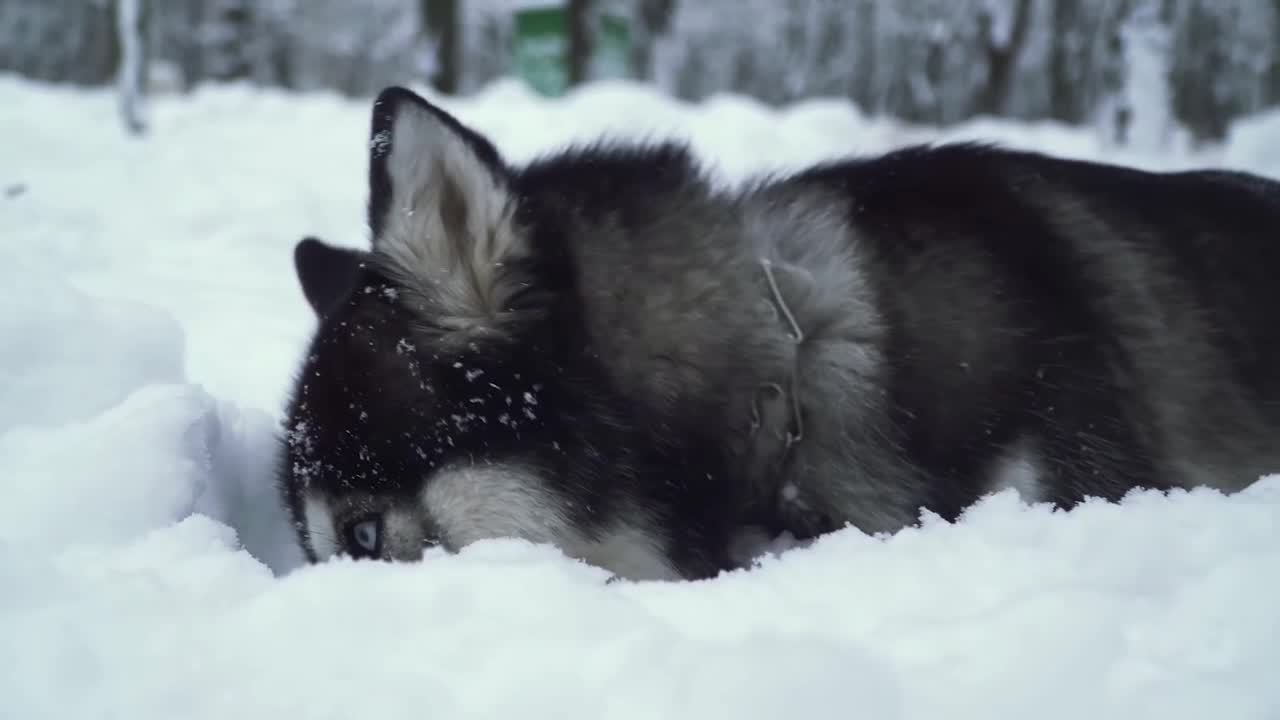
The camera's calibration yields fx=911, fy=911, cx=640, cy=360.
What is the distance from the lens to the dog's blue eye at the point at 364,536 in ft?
5.80

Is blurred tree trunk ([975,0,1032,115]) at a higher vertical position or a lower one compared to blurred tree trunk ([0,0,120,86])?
higher

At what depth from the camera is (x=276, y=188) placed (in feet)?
21.3

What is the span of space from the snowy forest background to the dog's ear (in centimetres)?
895

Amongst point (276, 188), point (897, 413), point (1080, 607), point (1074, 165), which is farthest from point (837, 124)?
point (1080, 607)

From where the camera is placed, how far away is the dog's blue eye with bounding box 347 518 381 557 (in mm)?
1769

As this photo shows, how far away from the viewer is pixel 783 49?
129ft

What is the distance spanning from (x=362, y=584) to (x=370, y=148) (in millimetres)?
787

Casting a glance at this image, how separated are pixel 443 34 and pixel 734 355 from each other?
1323 cm

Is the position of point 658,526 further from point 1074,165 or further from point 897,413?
point 1074,165

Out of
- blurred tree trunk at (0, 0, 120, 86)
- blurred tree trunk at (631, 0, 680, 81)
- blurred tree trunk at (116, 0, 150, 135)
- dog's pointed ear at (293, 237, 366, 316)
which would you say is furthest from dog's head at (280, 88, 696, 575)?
blurred tree trunk at (0, 0, 120, 86)

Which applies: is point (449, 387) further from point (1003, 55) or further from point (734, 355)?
point (1003, 55)

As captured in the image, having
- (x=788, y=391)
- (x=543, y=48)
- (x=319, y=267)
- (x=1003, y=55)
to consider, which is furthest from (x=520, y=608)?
(x=1003, y=55)

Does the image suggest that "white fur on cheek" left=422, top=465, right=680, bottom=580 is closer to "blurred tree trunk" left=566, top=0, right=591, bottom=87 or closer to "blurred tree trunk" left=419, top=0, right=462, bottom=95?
"blurred tree trunk" left=419, top=0, right=462, bottom=95

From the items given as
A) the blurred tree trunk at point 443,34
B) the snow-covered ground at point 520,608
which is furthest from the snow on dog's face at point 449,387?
the blurred tree trunk at point 443,34
